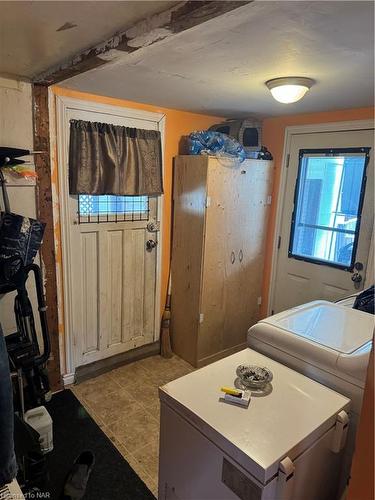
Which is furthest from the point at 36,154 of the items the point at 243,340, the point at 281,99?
the point at 243,340

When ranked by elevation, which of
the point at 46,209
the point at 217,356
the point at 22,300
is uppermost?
the point at 46,209

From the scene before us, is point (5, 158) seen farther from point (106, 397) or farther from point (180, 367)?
point (180, 367)

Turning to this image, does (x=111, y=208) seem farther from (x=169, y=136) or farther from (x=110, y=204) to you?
(x=169, y=136)

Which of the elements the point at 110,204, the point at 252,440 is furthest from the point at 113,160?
the point at 252,440

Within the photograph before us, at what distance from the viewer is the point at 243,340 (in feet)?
11.3

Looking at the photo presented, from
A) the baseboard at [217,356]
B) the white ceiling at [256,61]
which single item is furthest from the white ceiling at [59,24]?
the baseboard at [217,356]

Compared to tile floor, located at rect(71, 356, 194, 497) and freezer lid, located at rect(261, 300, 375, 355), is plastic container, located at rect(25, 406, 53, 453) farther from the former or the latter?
freezer lid, located at rect(261, 300, 375, 355)

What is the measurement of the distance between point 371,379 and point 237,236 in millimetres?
2352

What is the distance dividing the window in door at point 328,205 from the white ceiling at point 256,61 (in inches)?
17.2

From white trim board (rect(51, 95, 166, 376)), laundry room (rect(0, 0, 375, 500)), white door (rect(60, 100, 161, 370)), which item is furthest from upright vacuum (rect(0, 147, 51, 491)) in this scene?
white door (rect(60, 100, 161, 370))

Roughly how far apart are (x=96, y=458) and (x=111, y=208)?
1.74 m

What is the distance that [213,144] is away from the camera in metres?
2.86

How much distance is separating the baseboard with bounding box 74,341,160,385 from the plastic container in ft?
2.21

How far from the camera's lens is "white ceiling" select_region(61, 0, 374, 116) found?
1.14m
